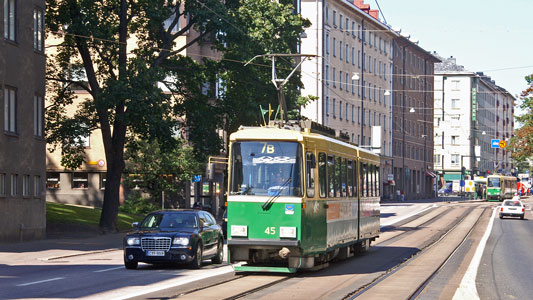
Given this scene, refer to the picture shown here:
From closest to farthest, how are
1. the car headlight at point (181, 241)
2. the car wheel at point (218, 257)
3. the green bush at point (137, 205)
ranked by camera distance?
the car headlight at point (181, 241) < the car wheel at point (218, 257) < the green bush at point (137, 205)

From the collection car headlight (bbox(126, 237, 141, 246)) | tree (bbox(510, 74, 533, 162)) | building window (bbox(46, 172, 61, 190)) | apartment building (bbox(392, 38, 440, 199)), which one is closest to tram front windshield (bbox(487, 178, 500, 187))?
apartment building (bbox(392, 38, 440, 199))

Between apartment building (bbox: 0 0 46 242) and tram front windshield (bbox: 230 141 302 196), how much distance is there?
15812 millimetres

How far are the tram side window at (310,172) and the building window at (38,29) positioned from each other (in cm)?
1958

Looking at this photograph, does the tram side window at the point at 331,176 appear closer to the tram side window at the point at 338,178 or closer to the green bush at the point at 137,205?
the tram side window at the point at 338,178

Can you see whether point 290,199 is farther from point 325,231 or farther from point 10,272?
point 10,272

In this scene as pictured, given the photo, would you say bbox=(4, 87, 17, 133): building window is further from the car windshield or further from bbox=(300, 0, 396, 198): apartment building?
bbox=(300, 0, 396, 198): apartment building

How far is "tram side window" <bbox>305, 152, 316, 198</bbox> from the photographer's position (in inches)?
769

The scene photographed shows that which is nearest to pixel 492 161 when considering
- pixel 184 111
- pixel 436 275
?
pixel 184 111

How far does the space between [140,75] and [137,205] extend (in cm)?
1773

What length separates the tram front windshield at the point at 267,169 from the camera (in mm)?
19344

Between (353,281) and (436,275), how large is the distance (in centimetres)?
279

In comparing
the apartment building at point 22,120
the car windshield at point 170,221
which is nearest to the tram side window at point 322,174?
the car windshield at point 170,221

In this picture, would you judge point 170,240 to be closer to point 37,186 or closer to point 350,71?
point 37,186

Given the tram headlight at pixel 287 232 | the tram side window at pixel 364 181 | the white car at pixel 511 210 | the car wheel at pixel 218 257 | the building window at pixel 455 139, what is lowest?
the white car at pixel 511 210
